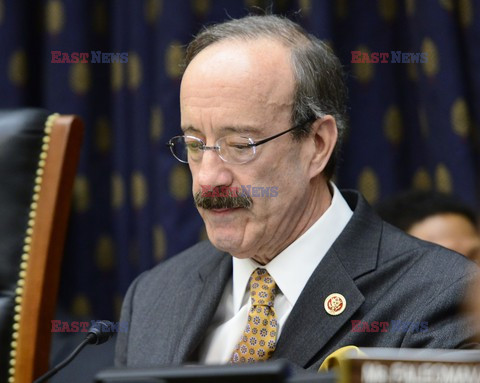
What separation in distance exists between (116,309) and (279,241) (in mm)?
1371

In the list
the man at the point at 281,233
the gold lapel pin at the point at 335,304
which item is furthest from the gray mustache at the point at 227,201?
the gold lapel pin at the point at 335,304

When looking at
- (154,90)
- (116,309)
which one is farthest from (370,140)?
(116,309)

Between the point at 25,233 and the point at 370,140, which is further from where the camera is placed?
the point at 370,140

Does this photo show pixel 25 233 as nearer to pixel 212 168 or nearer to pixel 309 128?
pixel 212 168

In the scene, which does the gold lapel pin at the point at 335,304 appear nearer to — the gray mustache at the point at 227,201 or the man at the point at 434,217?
the gray mustache at the point at 227,201

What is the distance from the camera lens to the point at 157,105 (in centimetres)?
292

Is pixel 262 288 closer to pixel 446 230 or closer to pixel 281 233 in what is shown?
pixel 281 233

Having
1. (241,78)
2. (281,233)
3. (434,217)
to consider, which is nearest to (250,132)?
(241,78)

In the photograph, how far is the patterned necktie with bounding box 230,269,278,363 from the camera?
1738 mm

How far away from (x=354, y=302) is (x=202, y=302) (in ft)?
1.19

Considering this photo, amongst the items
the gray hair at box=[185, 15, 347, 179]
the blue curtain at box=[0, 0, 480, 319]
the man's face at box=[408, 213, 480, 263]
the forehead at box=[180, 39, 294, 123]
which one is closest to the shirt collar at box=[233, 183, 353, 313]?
the gray hair at box=[185, 15, 347, 179]

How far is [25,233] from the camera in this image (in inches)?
66.4

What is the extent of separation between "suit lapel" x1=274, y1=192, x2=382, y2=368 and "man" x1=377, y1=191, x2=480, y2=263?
0.71 m

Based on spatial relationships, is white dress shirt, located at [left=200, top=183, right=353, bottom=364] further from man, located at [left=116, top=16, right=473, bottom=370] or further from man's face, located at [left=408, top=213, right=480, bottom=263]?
man's face, located at [left=408, top=213, right=480, bottom=263]
